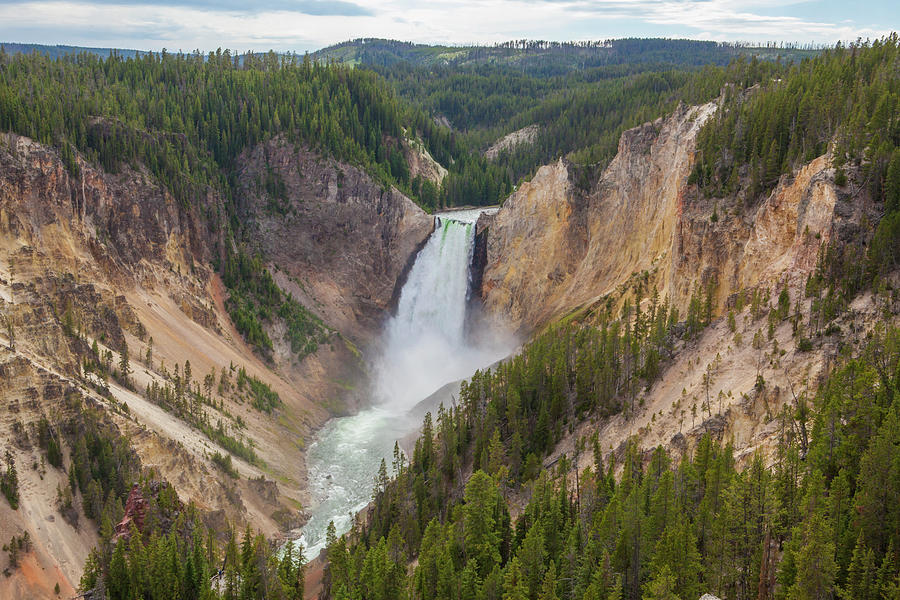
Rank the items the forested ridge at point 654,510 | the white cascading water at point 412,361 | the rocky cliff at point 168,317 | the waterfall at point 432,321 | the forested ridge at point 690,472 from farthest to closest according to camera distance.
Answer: the waterfall at point 432,321 < the white cascading water at point 412,361 < the rocky cliff at point 168,317 < the forested ridge at point 690,472 < the forested ridge at point 654,510

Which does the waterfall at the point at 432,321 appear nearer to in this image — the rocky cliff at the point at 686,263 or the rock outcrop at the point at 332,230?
the rock outcrop at the point at 332,230

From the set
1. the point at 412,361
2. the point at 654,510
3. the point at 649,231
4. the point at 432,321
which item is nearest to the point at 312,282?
the point at 432,321

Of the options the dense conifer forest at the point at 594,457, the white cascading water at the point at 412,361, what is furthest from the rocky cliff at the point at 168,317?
the white cascading water at the point at 412,361

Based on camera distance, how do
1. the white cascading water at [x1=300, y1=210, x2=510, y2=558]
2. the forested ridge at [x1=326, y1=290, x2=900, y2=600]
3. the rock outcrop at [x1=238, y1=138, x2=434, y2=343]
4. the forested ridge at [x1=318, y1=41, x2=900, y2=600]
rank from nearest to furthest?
the forested ridge at [x1=326, y1=290, x2=900, y2=600], the forested ridge at [x1=318, y1=41, x2=900, y2=600], the white cascading water at [x1=300, y1=210, x2=510, y2=558], the rock outcrop at [x1=238, y1=138, x2=434, y2=343]

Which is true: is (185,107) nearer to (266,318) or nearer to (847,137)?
(266,318)

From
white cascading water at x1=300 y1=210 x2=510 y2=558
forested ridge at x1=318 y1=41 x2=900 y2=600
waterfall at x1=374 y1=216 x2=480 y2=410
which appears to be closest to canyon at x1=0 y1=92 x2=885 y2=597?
waterfall at x1=374 y1=216 x2=480 y2=410

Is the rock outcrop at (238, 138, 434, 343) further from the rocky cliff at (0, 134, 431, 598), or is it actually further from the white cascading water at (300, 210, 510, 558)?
the white cascading water at (300, 210, 510, 558)

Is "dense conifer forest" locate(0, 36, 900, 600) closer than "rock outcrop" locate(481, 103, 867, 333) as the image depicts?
Yes

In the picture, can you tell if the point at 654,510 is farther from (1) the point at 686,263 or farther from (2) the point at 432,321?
(2) the point at 432,321
